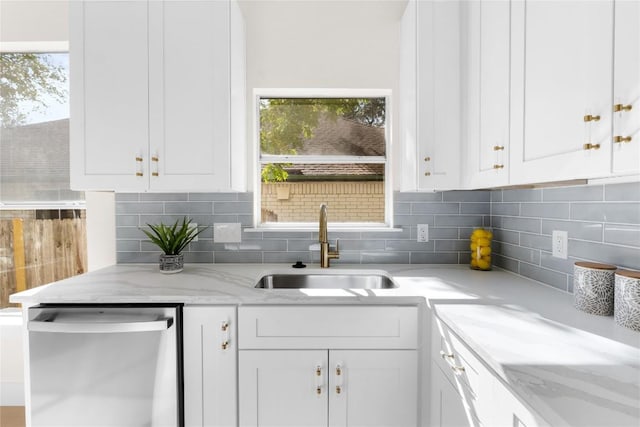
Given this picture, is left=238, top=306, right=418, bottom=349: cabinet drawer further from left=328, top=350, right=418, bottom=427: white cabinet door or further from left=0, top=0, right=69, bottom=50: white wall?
left=0, top=0, right=69, bottom=50: white wall

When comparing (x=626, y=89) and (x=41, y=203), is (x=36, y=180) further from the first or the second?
(x=626, y=89)

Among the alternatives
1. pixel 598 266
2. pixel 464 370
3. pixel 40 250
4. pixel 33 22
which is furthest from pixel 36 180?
pixel 598 266

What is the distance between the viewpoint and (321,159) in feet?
6.89

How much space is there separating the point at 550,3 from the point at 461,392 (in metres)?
1.30

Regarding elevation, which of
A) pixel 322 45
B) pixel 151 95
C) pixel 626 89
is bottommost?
pixel 626 89

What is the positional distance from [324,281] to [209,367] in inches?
29.4

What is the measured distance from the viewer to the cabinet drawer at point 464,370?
2.97 ft

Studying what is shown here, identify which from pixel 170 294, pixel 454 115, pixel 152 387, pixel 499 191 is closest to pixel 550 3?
pixel 454 115

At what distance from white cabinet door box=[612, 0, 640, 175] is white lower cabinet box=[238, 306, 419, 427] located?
88 centimetres

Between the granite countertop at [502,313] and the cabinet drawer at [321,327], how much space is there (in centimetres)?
5

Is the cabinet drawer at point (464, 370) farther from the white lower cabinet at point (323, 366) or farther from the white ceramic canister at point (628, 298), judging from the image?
the white ceramic canister at point (628, 298)

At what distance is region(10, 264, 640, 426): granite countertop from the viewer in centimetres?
67

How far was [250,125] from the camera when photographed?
204 cm

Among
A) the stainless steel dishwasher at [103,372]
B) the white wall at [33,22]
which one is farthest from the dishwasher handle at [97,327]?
the white wall at [33,22]
